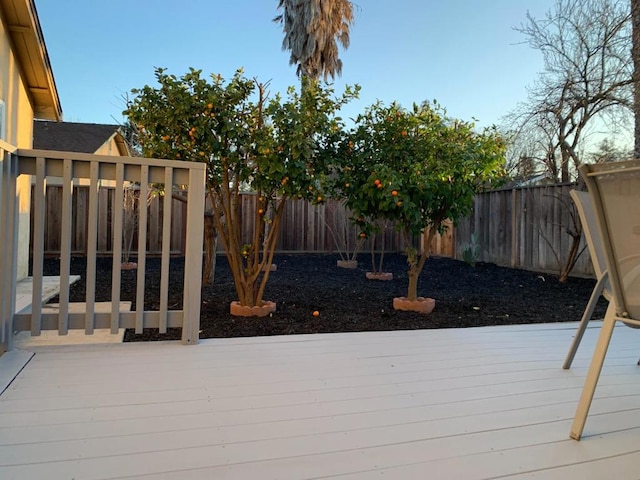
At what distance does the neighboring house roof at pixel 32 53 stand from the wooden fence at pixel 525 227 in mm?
6537

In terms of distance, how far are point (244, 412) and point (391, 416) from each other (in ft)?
1.86

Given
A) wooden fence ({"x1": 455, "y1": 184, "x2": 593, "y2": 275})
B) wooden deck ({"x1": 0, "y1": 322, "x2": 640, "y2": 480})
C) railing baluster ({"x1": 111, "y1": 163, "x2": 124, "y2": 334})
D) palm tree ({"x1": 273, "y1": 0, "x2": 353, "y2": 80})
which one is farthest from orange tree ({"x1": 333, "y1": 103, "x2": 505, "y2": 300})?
palm tree ({"x1": 273, "y1": 0, "x2": 353, "y2": 80})

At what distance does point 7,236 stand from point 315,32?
1140 centimetres

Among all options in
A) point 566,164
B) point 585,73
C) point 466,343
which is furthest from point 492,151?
point 566,164

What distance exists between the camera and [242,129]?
10.7 feet

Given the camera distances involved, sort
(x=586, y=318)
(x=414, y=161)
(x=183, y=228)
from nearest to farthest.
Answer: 1. (x=586, y=318)
2. (x=414, y=161)
3. (x=183, y=228)

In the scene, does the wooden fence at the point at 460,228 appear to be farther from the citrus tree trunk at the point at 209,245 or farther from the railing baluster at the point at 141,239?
the railing baluster at the point at 141,239

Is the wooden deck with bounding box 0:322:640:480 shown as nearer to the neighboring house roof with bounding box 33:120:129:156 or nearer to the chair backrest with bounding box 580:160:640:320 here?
the chair backrest with bounding box 580:160:640:320

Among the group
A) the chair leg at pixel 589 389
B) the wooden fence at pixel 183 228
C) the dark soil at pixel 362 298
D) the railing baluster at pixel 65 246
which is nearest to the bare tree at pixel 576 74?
the wooden fence at pixel 183 228

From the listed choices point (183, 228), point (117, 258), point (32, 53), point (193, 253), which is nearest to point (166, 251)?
point (193, 253)

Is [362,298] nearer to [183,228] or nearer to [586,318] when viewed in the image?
[586,318]

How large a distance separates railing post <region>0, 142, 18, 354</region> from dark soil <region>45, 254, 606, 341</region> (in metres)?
0.84

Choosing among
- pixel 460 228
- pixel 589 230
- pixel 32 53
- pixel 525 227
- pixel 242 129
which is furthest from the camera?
pixel 460 228

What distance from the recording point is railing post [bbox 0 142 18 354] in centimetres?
212
